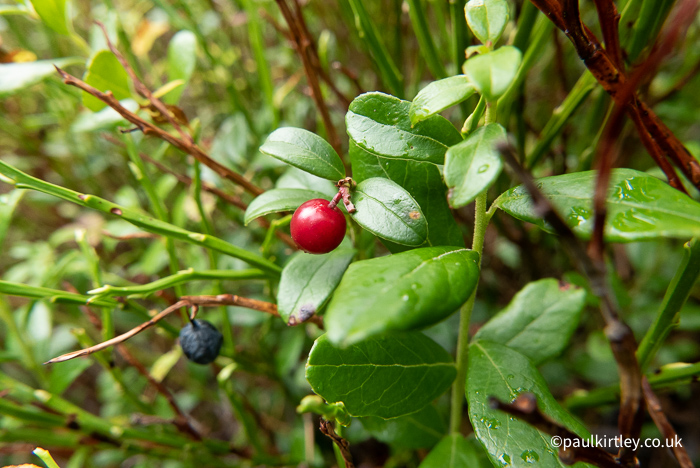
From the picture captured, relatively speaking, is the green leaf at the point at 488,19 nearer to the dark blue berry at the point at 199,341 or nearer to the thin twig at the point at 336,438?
the thin twig at the point at 336,438

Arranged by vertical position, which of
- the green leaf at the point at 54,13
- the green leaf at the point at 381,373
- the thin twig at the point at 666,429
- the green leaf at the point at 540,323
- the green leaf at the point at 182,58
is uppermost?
the green leaf at the point at 54,13

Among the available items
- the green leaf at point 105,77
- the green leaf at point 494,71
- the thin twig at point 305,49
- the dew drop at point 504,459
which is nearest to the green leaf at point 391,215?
the green leaf at point 494,71

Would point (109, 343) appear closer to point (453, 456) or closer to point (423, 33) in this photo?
point (453, 456)

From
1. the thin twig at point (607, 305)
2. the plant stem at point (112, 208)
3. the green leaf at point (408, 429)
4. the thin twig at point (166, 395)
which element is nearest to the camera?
the thin twig at point (607, 305)

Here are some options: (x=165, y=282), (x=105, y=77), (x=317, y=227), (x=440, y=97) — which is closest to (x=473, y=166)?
(x=440, y=97)

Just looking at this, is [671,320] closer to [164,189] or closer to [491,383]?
[491,383]

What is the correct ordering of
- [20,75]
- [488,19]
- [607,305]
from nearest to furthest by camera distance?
[607,305]
[488,19]
[20,75]
